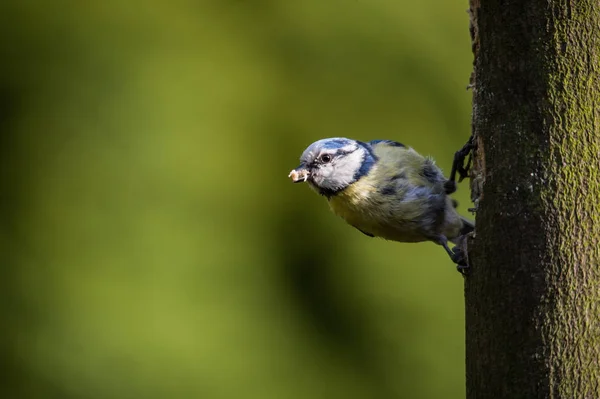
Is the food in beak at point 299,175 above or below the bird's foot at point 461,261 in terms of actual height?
above

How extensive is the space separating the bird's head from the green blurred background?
2.58 feet

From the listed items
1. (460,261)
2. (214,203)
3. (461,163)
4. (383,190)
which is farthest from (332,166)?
(214,203)

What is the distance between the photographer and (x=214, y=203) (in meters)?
2.62

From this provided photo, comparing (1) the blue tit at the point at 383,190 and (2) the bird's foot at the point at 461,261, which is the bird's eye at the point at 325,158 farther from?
(2) the bird's foot at the point at 461,261

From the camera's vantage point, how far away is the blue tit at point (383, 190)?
1813mm

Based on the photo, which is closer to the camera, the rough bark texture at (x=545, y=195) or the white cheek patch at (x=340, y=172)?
the rough bark texture at (x=545, y=195)

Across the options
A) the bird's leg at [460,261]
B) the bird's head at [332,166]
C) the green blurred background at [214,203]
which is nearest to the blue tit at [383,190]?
the bird's head at [332,166]

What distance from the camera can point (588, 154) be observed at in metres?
1.03

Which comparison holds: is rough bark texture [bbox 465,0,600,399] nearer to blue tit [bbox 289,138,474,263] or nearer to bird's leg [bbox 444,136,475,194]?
bird's leg [bbox 444,136,475,194]

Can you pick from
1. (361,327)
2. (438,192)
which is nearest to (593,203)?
(438,192)

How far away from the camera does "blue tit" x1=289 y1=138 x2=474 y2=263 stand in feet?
5.95

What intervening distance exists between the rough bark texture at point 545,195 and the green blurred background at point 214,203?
1495 mm

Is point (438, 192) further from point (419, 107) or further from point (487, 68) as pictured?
point (419, 107)

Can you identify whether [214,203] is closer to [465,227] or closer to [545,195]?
[465,227]
